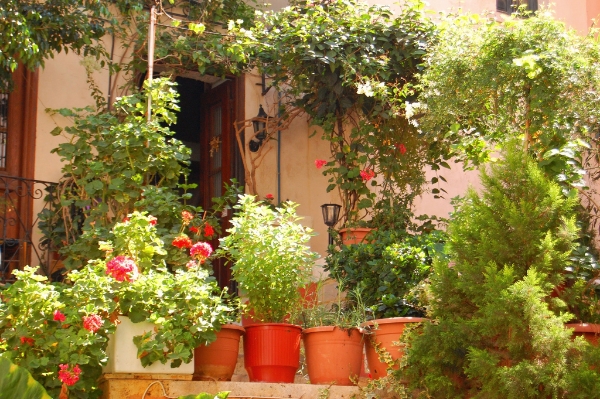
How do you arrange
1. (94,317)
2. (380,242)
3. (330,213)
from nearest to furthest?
(94,317) < (380,242) < (330,213)

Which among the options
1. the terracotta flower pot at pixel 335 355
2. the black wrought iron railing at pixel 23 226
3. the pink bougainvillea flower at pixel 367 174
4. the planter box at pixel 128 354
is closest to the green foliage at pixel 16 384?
the planter box at pixel 128 354

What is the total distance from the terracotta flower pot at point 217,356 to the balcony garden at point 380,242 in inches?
5.1

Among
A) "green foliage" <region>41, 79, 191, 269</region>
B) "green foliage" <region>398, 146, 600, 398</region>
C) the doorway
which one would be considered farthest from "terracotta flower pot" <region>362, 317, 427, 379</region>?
the doorway

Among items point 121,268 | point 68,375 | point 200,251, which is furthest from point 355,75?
point 68,375

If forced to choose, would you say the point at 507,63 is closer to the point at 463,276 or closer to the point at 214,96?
the point at 463,276

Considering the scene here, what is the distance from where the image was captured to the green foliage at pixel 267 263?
5.23 metres

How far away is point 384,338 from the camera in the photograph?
16.8ft

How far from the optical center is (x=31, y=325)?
4.55 m

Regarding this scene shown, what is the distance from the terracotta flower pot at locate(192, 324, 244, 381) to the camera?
16.7ft

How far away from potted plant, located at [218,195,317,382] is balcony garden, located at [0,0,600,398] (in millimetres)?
13

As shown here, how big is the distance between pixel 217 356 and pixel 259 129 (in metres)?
3.64

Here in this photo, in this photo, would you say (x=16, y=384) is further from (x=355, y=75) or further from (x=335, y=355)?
(x=355, y=75)

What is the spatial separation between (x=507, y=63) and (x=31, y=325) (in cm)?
309

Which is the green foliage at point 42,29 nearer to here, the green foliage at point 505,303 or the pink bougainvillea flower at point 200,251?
the pink bougainvillea flower at point 200,251
